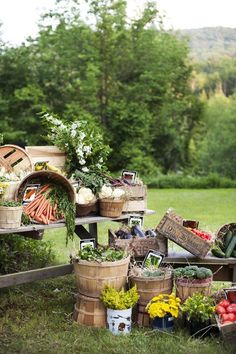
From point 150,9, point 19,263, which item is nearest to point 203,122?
point 150,9

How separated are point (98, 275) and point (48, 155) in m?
1.40

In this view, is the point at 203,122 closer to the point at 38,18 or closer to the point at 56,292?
the point at 38,18

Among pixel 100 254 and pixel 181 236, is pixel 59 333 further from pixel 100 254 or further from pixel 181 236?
pixel 181 236

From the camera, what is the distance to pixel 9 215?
187 inches

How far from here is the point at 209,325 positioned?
469cm

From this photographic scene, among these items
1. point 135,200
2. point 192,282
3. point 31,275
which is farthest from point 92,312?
point 135,200

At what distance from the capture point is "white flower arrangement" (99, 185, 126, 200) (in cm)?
541

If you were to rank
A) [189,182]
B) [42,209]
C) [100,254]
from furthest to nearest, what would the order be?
1. [189,182]
2. [42,209]
3. [100,254]

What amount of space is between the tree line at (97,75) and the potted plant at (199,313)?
1688 cm

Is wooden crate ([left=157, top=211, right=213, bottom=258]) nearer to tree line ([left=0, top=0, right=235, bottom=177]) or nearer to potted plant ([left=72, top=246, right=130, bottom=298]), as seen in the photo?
potted plant ([left=72, top=246, right=130, bottom=298])

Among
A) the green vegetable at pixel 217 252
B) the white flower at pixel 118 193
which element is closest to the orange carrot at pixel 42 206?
the white flower at pixel 118 193

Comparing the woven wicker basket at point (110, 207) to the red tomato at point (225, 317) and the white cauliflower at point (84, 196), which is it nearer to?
the white cauliflower at point (84, 196)

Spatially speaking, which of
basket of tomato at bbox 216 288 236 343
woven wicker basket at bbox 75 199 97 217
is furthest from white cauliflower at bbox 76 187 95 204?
basket of tomato at bbox 216 288 236 343

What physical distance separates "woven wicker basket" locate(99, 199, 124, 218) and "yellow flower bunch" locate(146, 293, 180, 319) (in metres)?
0.99
